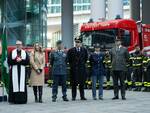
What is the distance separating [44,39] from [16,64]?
5263 centimetres

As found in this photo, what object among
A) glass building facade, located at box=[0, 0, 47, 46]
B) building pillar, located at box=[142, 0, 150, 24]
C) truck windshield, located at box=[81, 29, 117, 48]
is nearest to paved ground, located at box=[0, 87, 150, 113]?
truck windshield, located at box=[81, 29, 117, 48]

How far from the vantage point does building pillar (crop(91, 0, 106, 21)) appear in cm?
3919

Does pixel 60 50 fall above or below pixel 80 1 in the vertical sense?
below

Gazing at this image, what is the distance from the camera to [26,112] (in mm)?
14016

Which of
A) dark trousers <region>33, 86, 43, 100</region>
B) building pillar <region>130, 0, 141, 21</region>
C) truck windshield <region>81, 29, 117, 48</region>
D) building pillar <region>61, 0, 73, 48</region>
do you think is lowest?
dark trousers <region>33, 86, 43, 100</region>

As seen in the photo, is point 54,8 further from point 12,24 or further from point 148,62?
point 148,62

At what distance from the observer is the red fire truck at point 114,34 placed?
29.9 m

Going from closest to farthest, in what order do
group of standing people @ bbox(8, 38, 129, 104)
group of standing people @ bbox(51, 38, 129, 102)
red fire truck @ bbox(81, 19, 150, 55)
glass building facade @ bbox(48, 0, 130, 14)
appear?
1. group of standing people @ bbox(8, 38, 129, 104)
2. group of standing people @ bbox(51, 38, 129, 102)
3. red fire truck @ bbox(81, 19, 150, 55)
4. glass building facade @ bbox(48, 0, 130, 14)

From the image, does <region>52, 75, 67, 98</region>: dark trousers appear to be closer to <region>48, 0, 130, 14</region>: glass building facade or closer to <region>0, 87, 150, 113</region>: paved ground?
<region>0, 87, 150, 113</region>: paved ground

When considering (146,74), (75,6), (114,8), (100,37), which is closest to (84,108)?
(146,74)

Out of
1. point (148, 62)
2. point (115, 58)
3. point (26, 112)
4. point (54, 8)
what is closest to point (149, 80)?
point (148, 62)

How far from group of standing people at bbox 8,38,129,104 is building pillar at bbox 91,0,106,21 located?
20.4 meters

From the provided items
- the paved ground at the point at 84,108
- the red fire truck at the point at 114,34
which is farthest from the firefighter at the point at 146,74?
the paved ground at the point at 84,108

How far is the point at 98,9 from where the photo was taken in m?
39.8
